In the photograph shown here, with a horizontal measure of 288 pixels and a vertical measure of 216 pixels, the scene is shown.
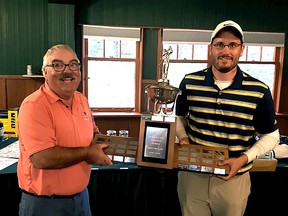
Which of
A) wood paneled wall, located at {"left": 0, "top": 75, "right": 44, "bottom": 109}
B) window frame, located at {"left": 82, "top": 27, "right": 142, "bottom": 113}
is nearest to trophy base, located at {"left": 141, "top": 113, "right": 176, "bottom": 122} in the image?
window frame, located at {"left": 82, "top": 27, "right": 142, "bottom": 113}

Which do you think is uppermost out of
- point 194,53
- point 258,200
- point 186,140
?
point 194,53

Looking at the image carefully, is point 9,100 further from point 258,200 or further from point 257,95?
point 257,95

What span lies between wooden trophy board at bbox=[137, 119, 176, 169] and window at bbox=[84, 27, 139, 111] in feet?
13.7

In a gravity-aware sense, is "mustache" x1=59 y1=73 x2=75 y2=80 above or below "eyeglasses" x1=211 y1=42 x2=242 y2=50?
below

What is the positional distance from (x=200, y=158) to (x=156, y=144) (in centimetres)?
24

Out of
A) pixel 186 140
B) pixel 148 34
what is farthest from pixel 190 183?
pixel 148 34

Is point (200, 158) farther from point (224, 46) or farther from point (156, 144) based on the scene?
point (224, 46)

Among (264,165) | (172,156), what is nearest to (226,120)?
(172,156)

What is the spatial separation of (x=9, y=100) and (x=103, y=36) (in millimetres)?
2015

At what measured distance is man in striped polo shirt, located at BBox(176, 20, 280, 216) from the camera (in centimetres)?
151

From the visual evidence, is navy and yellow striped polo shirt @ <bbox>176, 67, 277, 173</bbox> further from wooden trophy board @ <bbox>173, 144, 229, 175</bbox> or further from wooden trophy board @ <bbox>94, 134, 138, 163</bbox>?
wooden trophy board @ <bbox>94, 134, 138, 163</bbox>

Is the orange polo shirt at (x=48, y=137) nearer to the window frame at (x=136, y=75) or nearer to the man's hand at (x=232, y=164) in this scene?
the man's hand at (x=232, y=164)

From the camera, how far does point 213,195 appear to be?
1.58m

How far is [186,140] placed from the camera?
167 cm
